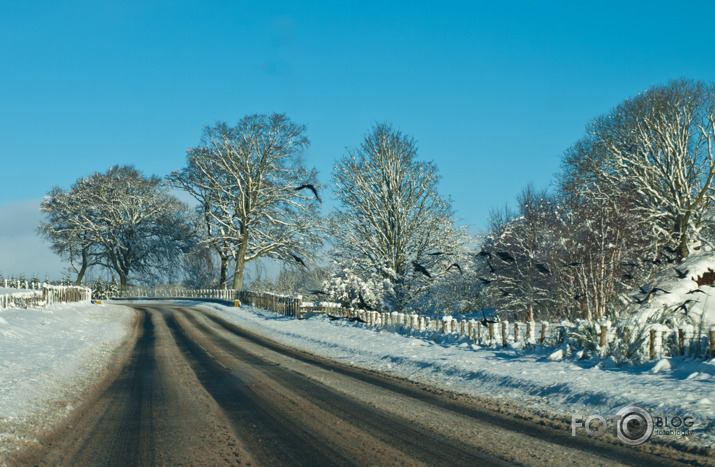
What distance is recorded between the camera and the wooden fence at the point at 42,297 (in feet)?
68.0

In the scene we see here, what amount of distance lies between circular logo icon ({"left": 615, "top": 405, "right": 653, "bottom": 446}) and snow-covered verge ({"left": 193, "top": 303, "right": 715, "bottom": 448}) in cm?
13

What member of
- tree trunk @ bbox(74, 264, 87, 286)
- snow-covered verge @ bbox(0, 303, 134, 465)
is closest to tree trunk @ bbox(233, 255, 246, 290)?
snow-covered verge @ bbox(0, 303, 134, 465)

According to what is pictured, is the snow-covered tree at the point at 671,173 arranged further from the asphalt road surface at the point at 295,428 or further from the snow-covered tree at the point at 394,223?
the asphalt road surface at the point at 295,428

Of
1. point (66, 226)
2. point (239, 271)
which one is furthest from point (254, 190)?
point (66, 226)

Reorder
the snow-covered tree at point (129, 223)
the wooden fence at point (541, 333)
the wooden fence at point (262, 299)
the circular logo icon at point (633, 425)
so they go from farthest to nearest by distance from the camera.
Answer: the snow-covered tree at point (129, 223) → the wooden fence at point (262, 299) → the wooden fence at point (541, 333) → the circular logo icon at point (633, 425)

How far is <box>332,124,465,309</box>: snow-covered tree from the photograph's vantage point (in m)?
27.6

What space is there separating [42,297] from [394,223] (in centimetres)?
1876

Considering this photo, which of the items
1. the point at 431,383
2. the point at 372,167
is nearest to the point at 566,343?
the point at 431,383

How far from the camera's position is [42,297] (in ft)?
81.7

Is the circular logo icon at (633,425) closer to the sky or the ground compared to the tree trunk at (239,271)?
closer to the ground

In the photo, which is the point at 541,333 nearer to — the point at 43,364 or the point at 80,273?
the point at 43,364

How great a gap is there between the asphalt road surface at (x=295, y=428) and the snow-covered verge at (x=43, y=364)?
0.45 meters

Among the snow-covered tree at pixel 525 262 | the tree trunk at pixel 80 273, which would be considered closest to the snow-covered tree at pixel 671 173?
the snow-covered tree at pixel 525 262

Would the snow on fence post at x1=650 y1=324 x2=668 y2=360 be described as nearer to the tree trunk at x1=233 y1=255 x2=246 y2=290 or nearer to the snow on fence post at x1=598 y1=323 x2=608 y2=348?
the snow on fence post at x1=598 y1=323 x2=608 y2=348
